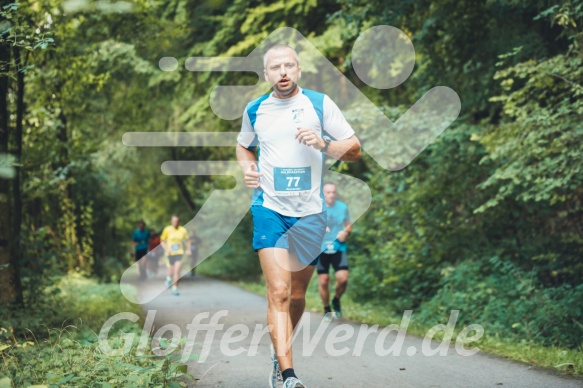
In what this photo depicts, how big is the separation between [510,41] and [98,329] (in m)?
6.91

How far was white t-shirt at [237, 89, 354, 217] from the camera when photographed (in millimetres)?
5363

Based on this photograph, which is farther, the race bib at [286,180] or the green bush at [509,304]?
the green bush at [509,304]

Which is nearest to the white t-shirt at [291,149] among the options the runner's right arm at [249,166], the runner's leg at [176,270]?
the runner's right arm at [249,166]

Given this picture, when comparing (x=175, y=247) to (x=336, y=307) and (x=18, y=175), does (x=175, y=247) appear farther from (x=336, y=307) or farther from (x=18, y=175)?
(x=18, y=175)

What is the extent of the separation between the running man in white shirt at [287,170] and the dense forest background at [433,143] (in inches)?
69.8

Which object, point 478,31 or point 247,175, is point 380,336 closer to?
point 247,175

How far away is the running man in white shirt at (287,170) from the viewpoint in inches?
208

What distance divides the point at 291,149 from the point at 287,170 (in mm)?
157

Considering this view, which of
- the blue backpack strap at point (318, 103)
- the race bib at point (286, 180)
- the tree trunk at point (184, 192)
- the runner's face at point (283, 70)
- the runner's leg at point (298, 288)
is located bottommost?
the tree trunk at point (184, 192)

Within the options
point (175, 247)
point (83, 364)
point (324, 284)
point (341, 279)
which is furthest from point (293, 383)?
point (175, 247)

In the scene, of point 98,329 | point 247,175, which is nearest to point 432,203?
point 98,329

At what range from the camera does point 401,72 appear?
1417 cm

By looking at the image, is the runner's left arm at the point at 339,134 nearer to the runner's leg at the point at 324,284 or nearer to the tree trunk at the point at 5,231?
the tree trunk at the point at 5,231

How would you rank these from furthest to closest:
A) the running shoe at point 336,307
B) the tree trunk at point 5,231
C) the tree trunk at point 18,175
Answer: the running shoe at point 336,307
the tree trunk at point 18,175
the tree trunk at point 5,231
